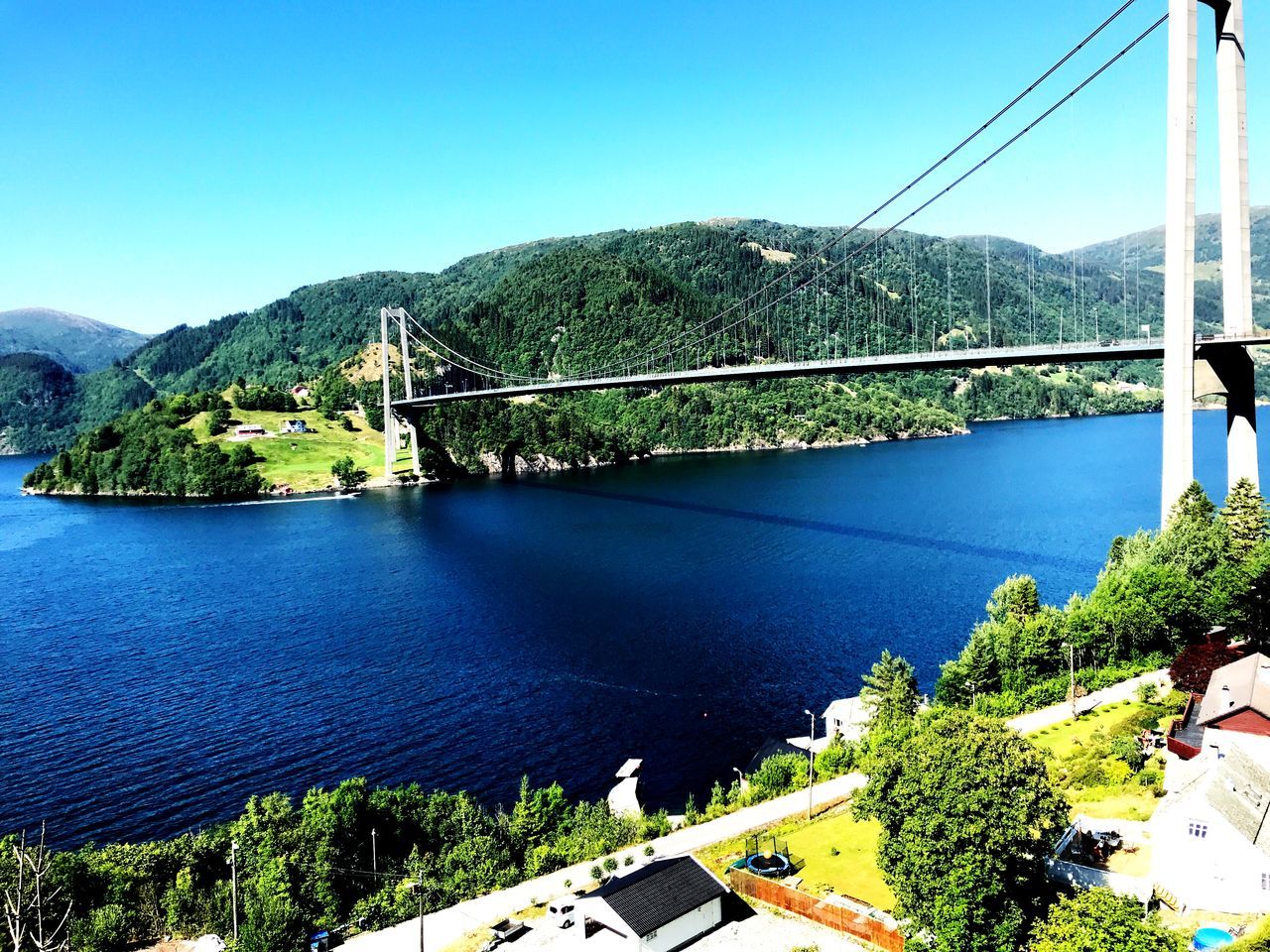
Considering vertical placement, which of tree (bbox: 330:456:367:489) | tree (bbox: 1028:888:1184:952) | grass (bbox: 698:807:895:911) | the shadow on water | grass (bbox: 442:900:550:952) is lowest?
grass (bbox: 442:900:550:952)

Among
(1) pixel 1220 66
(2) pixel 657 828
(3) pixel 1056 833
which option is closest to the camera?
(3) pixel 1056 833

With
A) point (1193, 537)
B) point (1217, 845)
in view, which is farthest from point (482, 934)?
point (1193, 537)

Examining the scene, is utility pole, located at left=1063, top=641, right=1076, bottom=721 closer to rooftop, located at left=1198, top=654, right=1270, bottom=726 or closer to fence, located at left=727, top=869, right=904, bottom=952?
rooftop, located at left=1198, top=654, right=1270, bottom=726

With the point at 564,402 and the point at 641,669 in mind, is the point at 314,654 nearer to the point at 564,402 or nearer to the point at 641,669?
the point at 641,669

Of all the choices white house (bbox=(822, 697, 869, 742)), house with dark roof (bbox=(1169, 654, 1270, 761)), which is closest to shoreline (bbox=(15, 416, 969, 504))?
white house (bbox=(822, 697, 869, 742))

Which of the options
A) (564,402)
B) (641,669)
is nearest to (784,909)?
(641,669)

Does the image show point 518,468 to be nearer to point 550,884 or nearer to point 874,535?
point 874,535
